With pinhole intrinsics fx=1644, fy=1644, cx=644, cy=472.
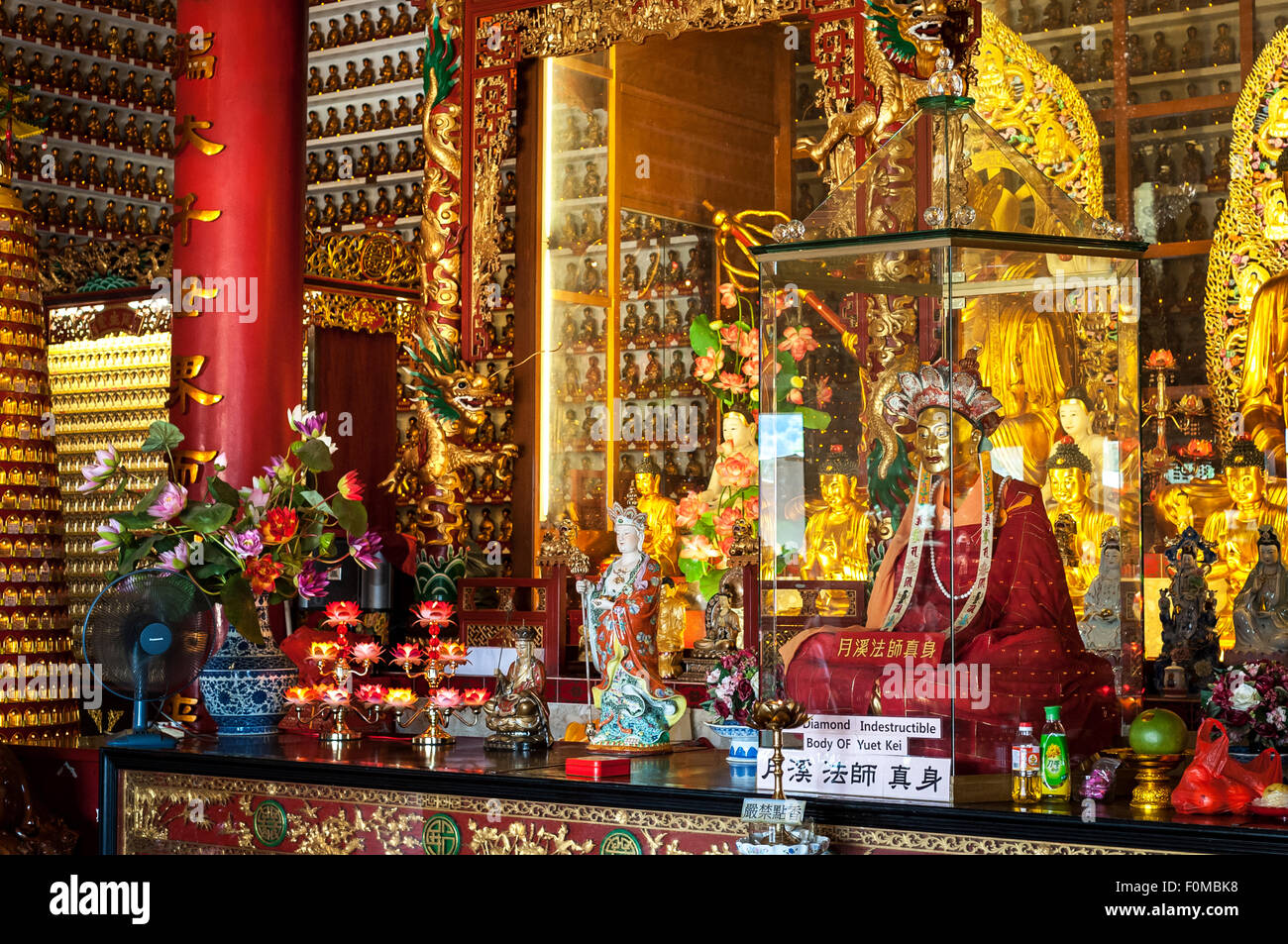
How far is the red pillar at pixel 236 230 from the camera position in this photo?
5.96 m

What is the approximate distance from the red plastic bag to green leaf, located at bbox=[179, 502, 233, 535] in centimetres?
303

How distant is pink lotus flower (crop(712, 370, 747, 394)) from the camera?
6781 mm

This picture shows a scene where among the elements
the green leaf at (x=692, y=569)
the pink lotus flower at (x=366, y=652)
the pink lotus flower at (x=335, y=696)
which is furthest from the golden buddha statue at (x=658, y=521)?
the pink lotus flower at (x=335, y=696)

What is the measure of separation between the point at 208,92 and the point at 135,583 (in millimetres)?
1987

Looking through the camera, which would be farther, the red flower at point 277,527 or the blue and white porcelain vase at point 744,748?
the red flower at point 277,527

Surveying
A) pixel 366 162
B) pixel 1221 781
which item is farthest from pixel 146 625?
pixel 366 162

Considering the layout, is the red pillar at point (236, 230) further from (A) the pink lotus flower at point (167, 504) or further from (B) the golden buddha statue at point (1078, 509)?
(B) the golden buddha statue at point (1078, 509)

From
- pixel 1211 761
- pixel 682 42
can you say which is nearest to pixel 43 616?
pixel 682 42

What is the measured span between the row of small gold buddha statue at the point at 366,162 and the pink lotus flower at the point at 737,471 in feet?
12.2

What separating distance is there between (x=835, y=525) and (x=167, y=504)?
2167 millimetres

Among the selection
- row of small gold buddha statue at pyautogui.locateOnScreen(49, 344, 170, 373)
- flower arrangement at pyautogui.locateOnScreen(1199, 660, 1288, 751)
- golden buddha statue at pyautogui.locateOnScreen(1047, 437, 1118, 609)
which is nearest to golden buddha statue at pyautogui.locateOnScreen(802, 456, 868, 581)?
golden buddha statue at pyautogui.locateOnScreen(1047, 437, 1118, 609)

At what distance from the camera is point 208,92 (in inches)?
237

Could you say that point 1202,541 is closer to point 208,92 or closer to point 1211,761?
point 1211,761

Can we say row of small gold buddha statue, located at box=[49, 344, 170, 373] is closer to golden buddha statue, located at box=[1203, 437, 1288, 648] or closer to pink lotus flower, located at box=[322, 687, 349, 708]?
pink lotus flower, located at box=[322, 687, 349, 708]
